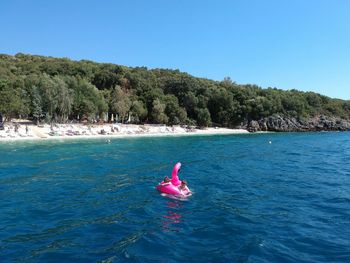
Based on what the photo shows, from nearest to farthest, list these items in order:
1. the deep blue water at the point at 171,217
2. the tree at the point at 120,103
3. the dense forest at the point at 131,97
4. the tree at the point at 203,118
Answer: the deep blue water at the point at 171,217, the dense forest at the point at 131,97, the tree at the point at 120,103, the tree at the point at 203,118

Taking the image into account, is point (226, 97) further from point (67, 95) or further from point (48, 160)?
point (48, 160)

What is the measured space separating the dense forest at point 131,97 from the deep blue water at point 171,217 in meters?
59.1

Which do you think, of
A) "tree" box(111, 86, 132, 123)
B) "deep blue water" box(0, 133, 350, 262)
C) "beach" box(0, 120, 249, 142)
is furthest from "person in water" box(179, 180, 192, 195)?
"tree" box(111, 86, 132, 123)

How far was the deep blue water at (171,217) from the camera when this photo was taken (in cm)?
1298

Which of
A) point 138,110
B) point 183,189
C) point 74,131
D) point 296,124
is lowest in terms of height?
point 183,189

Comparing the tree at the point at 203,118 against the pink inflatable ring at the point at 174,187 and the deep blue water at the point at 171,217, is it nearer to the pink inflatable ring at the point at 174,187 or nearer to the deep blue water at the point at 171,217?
the deep blue water at the point at 171,217

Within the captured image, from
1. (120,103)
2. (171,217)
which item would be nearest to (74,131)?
(120,103)

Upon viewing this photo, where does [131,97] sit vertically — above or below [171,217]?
above

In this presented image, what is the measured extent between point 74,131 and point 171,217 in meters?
67.6

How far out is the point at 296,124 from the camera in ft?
472

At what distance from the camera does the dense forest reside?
3477 inches

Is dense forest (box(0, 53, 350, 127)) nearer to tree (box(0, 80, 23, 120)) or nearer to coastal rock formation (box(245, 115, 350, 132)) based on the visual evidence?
tree (box(0, 80, 23, 120))

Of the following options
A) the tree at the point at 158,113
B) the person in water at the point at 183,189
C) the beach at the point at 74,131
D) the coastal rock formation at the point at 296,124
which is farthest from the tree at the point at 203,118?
the person in water at the point at 183,189

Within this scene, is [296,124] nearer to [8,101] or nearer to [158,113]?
[158,113]
